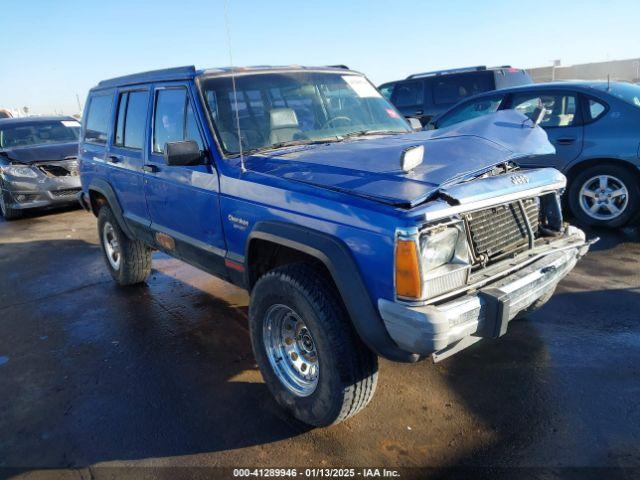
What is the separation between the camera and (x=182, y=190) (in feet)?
11.8

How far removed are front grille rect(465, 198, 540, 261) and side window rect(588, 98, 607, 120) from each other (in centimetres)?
352

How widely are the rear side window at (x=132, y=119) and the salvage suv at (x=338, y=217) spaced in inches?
1.0

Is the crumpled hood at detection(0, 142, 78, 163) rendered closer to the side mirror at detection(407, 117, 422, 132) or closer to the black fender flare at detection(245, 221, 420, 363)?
the side mirror at detection(407, 117, 422, 132)

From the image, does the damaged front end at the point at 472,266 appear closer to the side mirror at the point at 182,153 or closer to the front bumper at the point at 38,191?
the side mirror at the point at 182,153

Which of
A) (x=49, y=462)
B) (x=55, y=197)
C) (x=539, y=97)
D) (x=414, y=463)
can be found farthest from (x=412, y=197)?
(x=55, y=197)

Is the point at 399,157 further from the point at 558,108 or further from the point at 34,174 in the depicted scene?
the point at 34,174

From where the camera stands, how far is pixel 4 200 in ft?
29.3

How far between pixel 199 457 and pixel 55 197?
25.7 ft

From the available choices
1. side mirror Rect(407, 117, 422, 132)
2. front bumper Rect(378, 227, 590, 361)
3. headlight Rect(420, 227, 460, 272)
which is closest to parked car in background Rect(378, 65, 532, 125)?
side mirror Rect(407, 117, 422, 132)

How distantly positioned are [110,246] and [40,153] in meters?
4.84

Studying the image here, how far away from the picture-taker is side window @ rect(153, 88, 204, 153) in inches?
137

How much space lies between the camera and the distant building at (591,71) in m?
29.0

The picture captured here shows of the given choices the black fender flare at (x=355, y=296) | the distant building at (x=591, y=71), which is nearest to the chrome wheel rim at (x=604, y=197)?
the black fender flare at (x=355, y=296)

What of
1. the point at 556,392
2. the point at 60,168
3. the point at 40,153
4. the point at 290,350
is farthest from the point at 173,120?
the point at 40,153
